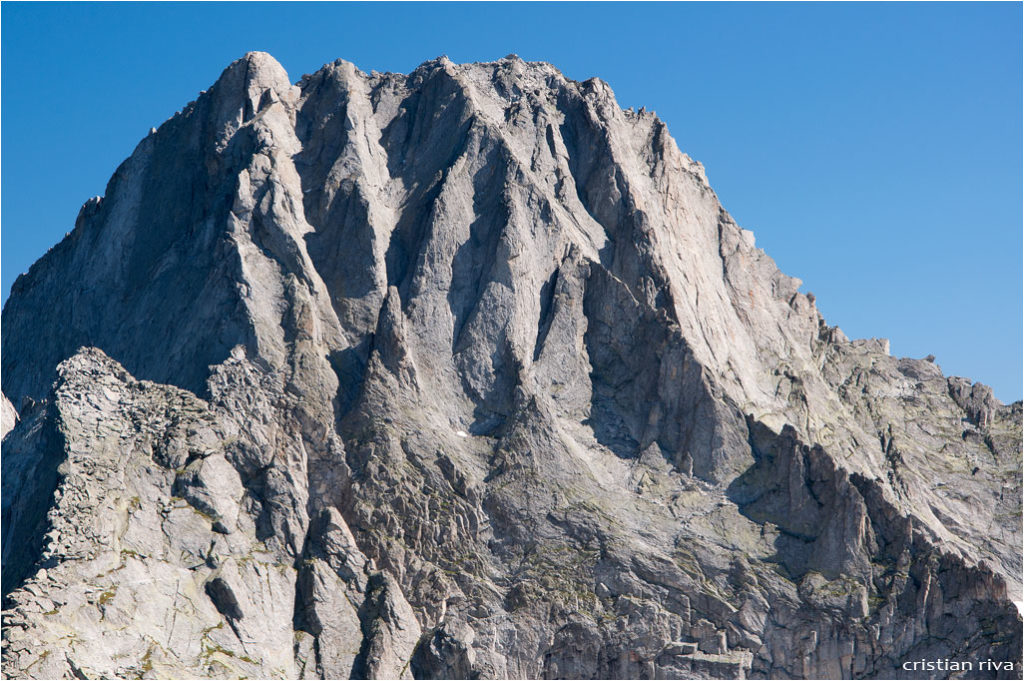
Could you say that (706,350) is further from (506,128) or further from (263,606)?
(263,606)

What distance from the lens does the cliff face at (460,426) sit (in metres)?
132

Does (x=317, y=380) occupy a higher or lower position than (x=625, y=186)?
lower

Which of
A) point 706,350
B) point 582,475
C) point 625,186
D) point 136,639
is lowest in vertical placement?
point 136,639

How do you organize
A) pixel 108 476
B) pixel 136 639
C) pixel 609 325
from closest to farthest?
pixel 136 639 < pixel 108 476 < pixel 609 325

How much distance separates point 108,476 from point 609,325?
1732 inches

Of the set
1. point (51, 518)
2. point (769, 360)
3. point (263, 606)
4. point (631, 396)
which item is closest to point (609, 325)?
point (631, 396)

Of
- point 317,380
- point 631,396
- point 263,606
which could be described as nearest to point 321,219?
point 317,380

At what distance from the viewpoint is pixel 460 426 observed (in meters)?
147

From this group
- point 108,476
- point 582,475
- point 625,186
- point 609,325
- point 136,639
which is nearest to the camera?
point 136,639

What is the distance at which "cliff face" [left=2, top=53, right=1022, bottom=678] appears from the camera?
132 metres

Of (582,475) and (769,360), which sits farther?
(769,360)

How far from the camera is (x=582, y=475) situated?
144 meters

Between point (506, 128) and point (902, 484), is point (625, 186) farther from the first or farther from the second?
point (902, 484)

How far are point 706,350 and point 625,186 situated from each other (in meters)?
17.9
